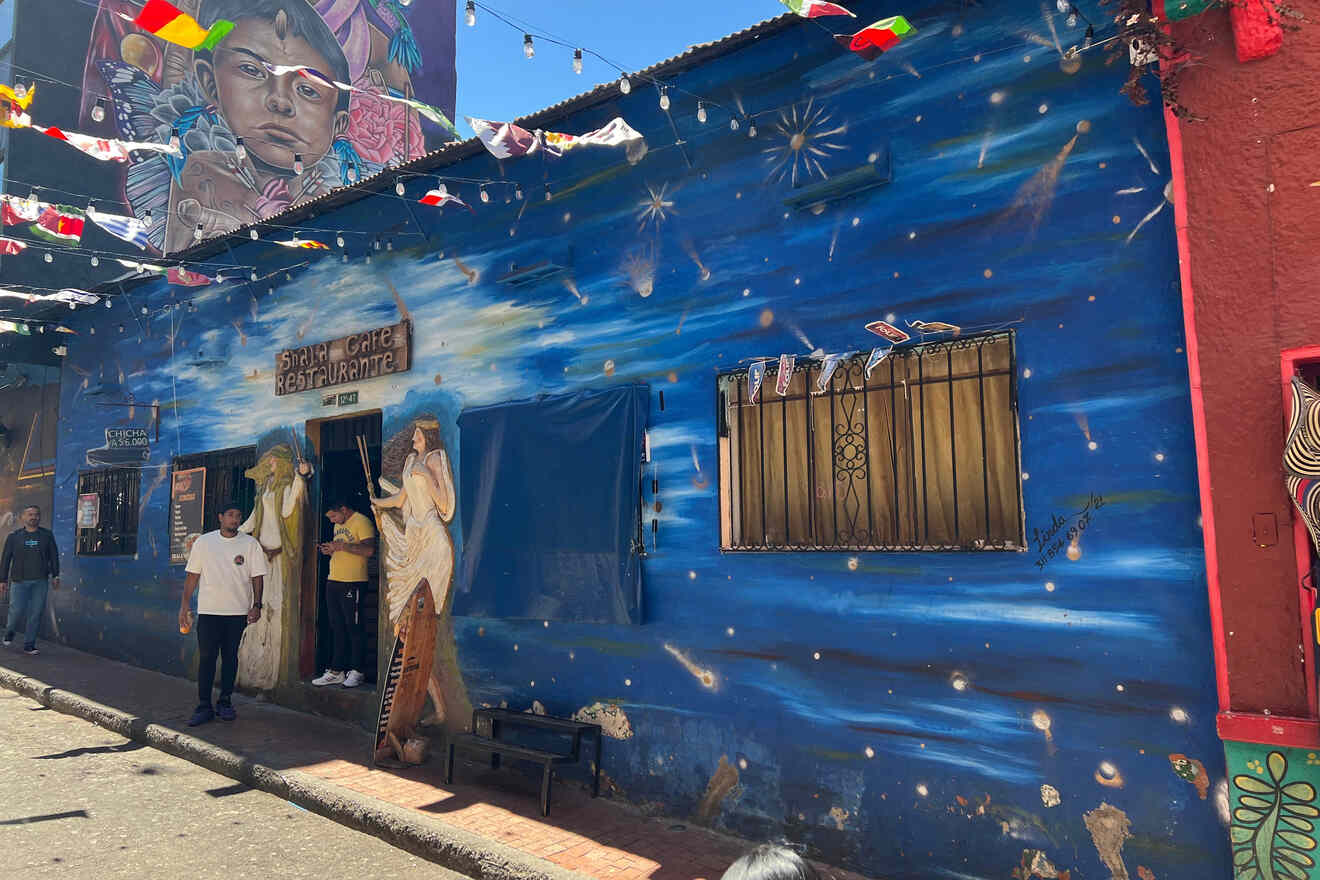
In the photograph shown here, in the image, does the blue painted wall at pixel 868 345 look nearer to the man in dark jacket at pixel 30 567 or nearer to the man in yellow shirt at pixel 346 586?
the man in yellow shirt at pixel 346 586

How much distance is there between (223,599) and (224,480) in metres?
2.48

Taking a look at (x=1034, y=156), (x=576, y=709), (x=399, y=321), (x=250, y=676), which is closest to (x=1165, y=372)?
(x=1034, y=156)

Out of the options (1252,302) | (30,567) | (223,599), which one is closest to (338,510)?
(223,599)

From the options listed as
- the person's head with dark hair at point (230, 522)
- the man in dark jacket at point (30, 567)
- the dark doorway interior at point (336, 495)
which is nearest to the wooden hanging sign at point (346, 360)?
the dark doorway interior at point (336, 495)

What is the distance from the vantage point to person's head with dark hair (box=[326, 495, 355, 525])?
8.64 metres

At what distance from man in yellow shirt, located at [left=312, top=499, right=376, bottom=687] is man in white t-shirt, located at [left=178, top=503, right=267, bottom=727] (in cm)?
69

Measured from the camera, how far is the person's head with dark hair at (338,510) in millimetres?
8641

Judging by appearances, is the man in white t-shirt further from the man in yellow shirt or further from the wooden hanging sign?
the wooden hanging sign

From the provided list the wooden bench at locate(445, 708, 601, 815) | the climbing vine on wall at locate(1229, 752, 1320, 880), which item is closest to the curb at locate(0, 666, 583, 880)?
the wooden bench at locate(445, 708, 601, 815)

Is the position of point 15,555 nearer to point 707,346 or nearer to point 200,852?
point 200,852

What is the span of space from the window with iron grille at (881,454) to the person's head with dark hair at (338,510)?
455 cm
